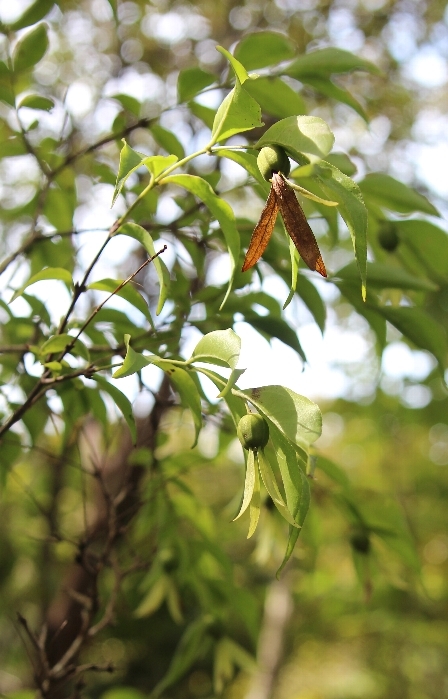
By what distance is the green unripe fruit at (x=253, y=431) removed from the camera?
1.10 ft

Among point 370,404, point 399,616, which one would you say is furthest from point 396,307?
point 399,616

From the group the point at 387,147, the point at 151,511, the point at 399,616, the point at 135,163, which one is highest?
the point at 135,163

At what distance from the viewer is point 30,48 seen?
63 centimetres

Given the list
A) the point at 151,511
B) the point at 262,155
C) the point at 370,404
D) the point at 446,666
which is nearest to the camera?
the point at 262,155

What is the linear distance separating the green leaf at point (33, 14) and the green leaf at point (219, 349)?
41cm

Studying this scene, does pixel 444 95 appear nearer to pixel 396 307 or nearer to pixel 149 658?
pixel 396 307

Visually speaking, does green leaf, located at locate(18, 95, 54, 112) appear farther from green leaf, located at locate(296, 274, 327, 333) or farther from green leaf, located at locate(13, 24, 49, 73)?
green leaf, located at locate(296, 274, 327, 333)

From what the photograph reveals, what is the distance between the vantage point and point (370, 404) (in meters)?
2.07

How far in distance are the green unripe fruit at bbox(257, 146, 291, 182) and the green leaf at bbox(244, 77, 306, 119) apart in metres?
0.30

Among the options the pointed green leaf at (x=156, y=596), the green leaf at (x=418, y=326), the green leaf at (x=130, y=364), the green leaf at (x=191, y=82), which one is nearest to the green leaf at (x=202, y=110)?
the green leaf at (x=191, y=82)

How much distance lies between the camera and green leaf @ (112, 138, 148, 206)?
0.34 meters

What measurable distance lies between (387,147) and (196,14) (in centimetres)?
80

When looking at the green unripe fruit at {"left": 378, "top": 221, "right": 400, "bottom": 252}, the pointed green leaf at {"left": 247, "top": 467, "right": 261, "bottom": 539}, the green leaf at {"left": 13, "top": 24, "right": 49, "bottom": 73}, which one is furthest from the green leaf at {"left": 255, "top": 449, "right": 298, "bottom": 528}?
the green leaf at {"left": 13, "top": 24, "right": 49, "bottom": 73}

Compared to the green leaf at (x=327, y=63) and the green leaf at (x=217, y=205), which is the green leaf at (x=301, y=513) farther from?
the green leaf at (x=327, y=63)
